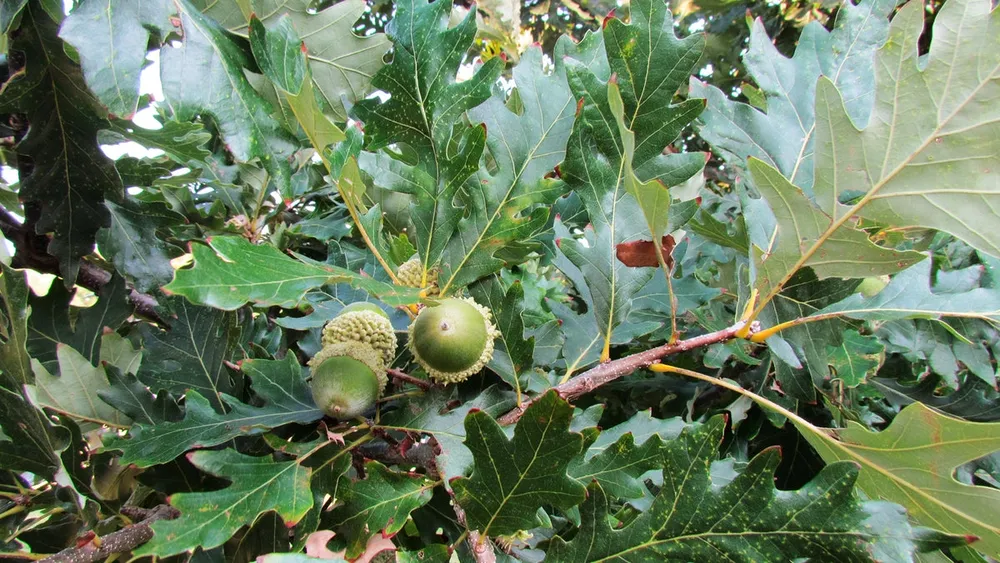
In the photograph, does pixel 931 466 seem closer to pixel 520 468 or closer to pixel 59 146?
pixel 520 468

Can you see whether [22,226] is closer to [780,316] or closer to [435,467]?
[435,467]

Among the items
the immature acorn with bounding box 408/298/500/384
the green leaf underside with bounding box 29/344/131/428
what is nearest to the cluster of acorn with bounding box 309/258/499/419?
the immature acorn with bounding box 408/298/500/384

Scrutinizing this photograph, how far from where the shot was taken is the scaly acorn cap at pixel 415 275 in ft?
2.85

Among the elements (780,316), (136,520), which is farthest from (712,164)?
(136,520)

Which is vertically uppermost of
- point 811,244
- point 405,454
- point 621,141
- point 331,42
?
point 331,42

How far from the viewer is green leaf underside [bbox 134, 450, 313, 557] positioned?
24.5 inches

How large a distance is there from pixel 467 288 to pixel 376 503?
12.8 inches

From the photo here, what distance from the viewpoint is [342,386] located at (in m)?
0.77

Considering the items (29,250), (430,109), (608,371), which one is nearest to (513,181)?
(430,109)

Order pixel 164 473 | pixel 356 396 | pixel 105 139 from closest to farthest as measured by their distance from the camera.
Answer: pixel 356 396
pixel 164 473
pixel 105 139

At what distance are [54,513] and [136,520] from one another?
16 cm

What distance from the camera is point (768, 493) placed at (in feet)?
2.12

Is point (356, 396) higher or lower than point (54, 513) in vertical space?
higher

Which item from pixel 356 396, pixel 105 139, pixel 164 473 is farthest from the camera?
pixel 105 139
